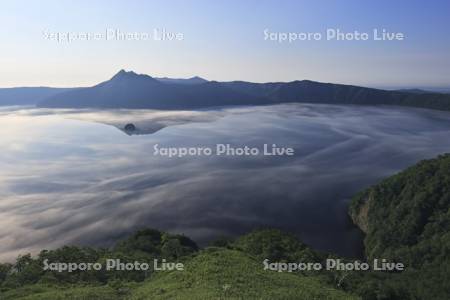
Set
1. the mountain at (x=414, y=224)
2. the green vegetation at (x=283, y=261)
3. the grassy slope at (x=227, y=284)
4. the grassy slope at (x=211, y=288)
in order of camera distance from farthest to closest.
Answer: the mountain at (x=414, y=224) < the green vegetation at (x=283, y=261) < the grassy slope at (x=211, y=288) < the grassy slope at (x=227, y=284)

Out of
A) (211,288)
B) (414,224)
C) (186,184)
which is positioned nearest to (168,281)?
(211,288)

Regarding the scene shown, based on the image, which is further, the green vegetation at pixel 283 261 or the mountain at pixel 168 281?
the green vegetation at pixel 283 261

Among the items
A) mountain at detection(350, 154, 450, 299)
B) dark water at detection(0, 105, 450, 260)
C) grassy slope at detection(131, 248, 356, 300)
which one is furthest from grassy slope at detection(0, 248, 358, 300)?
dark water at detection(0, 105, 450, 260)

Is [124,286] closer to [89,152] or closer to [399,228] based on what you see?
[399,228]

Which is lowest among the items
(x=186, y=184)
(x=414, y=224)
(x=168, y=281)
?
(x=414, y=224)

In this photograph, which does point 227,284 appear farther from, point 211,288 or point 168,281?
A: point 168,281

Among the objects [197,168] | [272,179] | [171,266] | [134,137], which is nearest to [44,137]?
[134,137]

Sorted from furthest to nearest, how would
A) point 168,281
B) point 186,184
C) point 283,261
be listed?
1. point 186,184
2. point 283,261
3. point 168,281

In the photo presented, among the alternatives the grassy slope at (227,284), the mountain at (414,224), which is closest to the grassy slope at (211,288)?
the grassy slope at (227,284)

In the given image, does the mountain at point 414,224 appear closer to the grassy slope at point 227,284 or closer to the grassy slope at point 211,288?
the grassy slope at point 227,284
